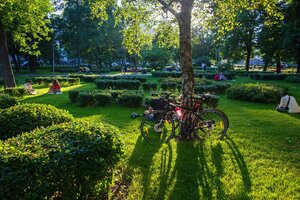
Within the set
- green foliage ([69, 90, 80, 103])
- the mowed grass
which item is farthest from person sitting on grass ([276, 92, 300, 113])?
green foliage ([69, 90, 80, 103])

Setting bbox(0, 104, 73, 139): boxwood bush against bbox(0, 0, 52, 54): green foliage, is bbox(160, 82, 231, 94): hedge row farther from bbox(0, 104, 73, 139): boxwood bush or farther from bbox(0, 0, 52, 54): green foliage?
bbox(0, 104, 73, 139): boxwood bush

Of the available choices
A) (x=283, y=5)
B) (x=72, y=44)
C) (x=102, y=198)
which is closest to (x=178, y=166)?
(x=102, y=198)

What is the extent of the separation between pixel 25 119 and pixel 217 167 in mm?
4416

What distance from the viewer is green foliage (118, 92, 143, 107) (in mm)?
12641

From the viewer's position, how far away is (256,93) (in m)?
14.6

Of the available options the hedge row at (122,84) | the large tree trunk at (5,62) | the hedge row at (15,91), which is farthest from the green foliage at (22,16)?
the hedge row at (122,84)

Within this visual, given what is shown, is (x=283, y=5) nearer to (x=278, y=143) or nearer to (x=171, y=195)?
(x=278, y=143)

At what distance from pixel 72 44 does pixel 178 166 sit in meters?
51.3

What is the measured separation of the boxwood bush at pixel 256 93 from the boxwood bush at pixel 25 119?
1169 cm

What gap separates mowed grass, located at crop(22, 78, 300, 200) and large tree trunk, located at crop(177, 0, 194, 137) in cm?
121

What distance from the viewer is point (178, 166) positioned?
5.57 metres

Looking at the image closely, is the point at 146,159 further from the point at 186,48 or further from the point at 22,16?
the point at 22,16

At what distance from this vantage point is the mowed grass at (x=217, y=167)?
453cm

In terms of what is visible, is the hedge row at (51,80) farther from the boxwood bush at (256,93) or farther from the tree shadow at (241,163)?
the tree shadow at (241,163)
